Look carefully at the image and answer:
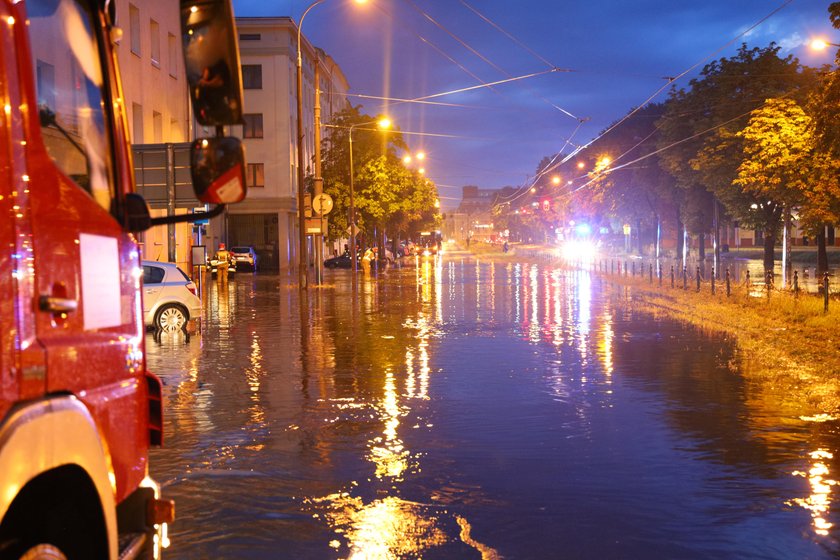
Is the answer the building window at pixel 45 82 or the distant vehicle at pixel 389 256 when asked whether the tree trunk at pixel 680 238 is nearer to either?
the distant vehicle at pixel 389 256

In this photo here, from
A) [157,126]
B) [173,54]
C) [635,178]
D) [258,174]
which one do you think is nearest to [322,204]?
[157,126]

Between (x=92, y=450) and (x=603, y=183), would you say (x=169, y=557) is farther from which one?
(x=603, y=183)

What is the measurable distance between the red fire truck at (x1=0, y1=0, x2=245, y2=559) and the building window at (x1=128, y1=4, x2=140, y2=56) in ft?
113

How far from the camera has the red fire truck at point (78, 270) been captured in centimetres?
306

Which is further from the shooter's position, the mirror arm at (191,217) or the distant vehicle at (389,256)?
the distant vehicle at (389,256)

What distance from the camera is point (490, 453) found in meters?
8.69

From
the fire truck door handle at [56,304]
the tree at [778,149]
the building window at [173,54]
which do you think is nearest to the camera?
the fire truck door handle at [56,304]

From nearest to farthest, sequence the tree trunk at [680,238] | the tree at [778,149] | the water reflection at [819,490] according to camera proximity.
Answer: the water reflection at [819,490]
the tree at [778,149]
the tree trunk at [680,238]

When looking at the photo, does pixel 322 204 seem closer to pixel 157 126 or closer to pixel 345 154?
pixel 157 126

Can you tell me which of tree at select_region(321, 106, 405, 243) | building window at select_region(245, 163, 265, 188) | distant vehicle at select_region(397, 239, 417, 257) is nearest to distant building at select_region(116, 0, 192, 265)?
tree at select_region(321, 106, 405, 243)

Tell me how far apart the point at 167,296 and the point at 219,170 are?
17.0 meters

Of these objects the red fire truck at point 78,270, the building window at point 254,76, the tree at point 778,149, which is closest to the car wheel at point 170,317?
the red fire truck at point 78,270

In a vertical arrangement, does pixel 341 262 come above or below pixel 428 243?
below

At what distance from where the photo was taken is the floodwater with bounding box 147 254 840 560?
6.25 metres
